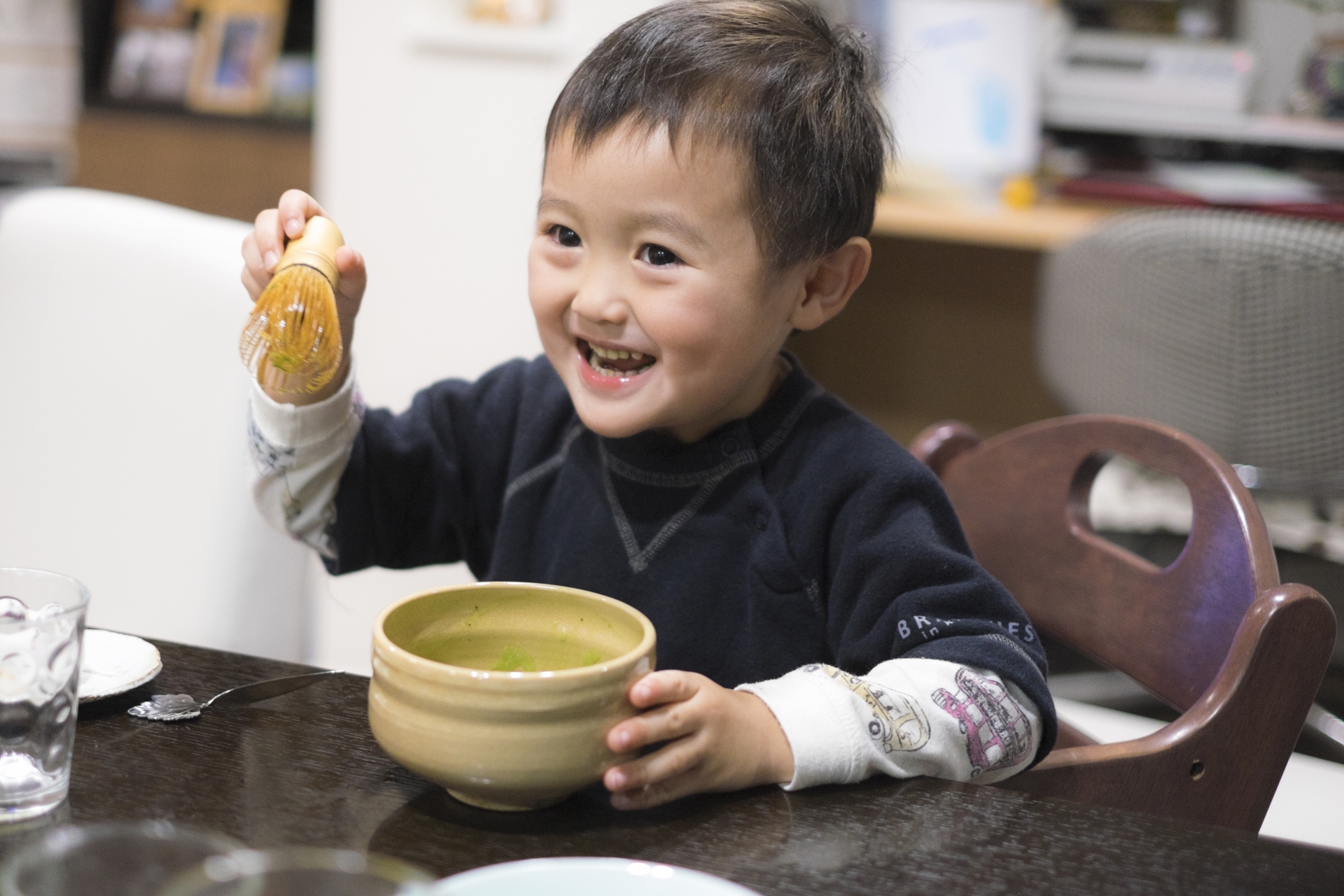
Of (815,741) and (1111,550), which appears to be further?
(1111,550)

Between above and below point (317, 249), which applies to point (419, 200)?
below

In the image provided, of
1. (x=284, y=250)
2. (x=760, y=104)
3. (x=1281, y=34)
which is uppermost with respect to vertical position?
(x=1281, y=34)

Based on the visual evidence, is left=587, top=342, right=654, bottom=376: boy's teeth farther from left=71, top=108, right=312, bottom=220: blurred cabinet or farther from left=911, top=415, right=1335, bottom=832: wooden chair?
left=71, top=108, right=312, bottom=220: blurred cabinet

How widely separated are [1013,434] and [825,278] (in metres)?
0.24

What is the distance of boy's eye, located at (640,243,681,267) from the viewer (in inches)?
33.9

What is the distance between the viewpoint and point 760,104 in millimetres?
860

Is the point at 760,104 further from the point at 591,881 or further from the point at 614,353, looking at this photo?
the point at 591,881

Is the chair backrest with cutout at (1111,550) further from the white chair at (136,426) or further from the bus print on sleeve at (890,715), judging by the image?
the white chair at (136,426)

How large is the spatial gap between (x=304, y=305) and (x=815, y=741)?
362 millimetres

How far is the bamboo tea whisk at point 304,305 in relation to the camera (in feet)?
2.35

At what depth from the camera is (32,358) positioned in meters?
1.13

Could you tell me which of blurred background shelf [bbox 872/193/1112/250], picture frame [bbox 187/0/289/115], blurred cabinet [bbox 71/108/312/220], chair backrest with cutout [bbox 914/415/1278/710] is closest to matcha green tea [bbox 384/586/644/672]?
chair backrest with cutout [bbox 914/415/1278/710]

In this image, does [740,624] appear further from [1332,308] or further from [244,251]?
[1332,308]

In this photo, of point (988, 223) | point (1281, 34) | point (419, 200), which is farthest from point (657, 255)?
point (1281, 34)
